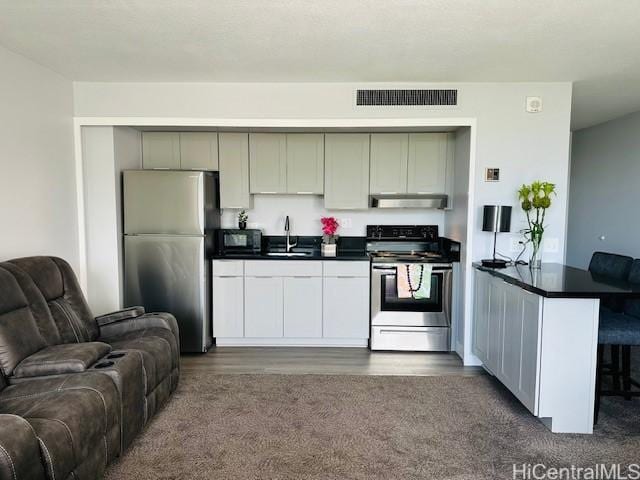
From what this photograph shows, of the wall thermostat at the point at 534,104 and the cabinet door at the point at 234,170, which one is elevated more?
the wall thermostat at the point at 534,104

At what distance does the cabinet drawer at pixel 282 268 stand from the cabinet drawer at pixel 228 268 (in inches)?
2.4

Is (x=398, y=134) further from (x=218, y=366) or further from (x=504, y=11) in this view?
(x=218, y=366)

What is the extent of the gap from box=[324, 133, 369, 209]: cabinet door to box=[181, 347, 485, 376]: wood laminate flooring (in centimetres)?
Answer: 153

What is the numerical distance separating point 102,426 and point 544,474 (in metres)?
2.26

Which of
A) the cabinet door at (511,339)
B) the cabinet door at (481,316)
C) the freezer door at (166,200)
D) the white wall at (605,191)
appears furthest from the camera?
the white wall at (605,191)

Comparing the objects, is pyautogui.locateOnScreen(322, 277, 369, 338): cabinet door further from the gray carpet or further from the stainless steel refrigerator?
the stainless steel refrigerator

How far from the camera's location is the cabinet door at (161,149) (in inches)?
167

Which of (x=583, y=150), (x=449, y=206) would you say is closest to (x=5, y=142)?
(x=449, y=206)

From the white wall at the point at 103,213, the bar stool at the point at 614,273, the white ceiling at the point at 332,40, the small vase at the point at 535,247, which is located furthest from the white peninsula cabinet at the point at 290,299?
the bar stool at the point at 614,273

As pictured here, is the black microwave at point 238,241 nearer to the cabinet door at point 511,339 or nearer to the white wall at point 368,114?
the white wall at point 368,114

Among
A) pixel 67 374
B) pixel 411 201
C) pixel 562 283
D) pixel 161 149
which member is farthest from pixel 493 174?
pixel 67 374

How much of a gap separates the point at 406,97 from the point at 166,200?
240 cm

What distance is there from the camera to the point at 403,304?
4.00 m

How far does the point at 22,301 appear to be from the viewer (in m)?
2.41
